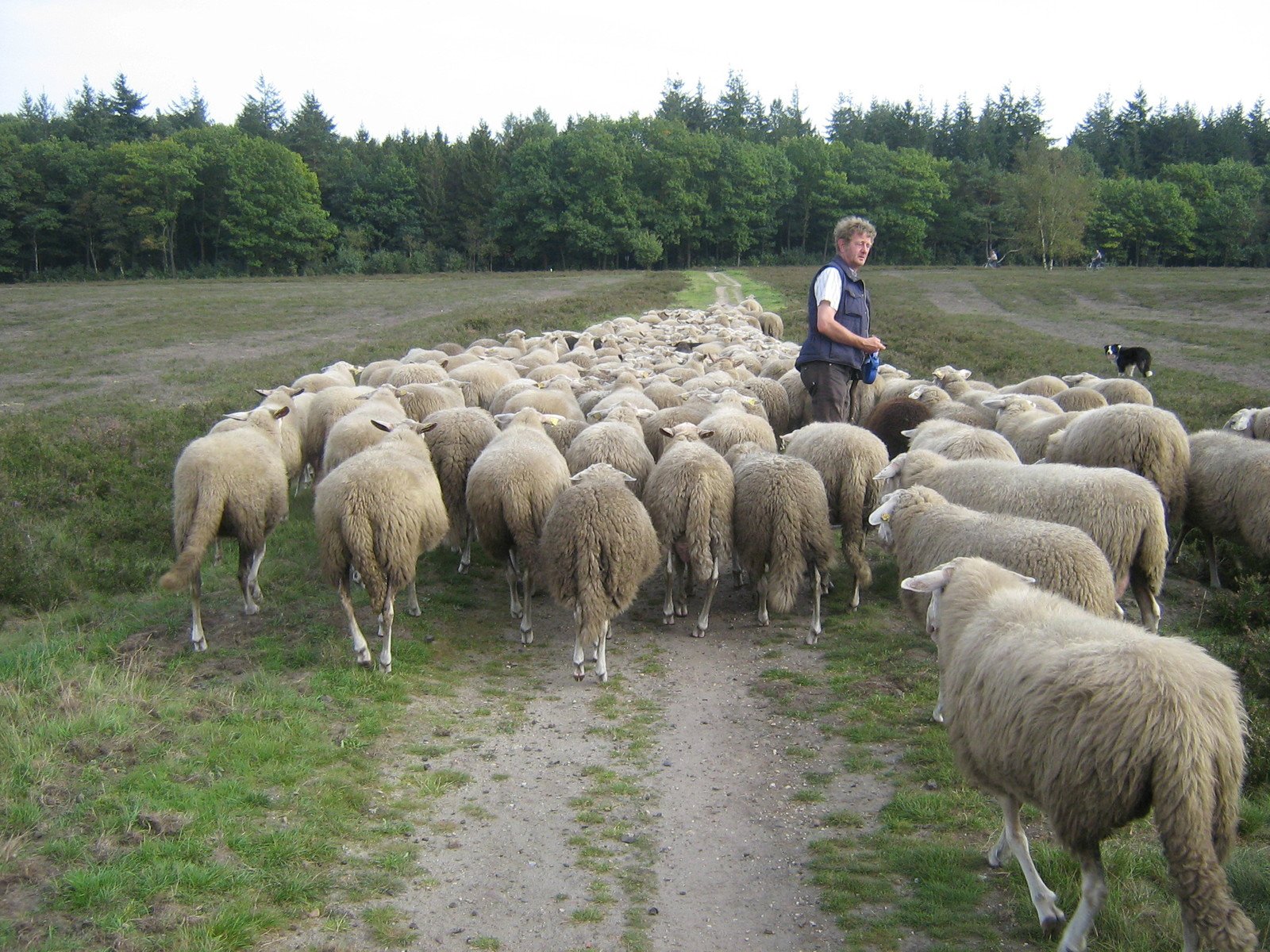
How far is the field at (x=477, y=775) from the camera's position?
437 centimetres

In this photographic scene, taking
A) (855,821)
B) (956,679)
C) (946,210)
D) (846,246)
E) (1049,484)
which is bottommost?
(855,821)

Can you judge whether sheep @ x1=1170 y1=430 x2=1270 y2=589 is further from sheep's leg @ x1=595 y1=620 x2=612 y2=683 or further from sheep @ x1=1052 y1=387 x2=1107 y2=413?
sheep's leg @ x1=595 y1=620 x2=612 y2=683

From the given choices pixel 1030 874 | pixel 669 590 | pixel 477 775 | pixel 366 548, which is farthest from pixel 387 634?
pixel 1030 874

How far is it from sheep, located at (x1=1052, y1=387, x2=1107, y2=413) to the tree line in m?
69.1

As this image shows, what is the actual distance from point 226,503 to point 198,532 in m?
0.42

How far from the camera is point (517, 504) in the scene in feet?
27.4

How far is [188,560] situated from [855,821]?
18.3 feet

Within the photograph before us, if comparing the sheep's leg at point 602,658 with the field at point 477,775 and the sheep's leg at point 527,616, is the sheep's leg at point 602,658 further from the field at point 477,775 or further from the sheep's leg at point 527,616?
the sheep's leg at point 527,616

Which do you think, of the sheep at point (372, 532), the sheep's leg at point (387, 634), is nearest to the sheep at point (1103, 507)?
the sheep at point (372, 532)

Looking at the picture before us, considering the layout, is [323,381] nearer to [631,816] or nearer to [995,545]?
[631,816]

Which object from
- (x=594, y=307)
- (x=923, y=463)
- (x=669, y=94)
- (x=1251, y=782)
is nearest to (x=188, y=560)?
(x=923, y=463)

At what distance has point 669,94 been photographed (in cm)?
11794

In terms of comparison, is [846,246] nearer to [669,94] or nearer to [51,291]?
[51,291]

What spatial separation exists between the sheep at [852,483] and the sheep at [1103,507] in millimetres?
1345
